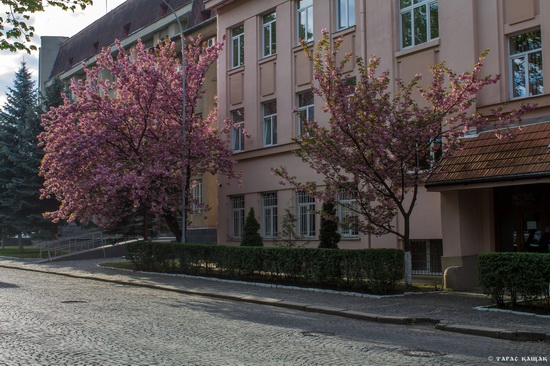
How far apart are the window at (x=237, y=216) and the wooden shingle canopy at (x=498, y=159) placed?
39.7ft

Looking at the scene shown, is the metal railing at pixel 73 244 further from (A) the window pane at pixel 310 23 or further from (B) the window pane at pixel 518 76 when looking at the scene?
(B) the window pane at pixel 518 76

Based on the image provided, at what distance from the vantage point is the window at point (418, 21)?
19.1m

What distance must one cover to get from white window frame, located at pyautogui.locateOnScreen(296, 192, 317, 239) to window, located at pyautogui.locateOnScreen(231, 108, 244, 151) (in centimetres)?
480

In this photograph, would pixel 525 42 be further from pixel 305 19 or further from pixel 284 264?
pixel 305 19

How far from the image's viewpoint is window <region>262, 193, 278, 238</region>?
25.2 metres

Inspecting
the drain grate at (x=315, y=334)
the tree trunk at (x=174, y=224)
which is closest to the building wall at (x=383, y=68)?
the tree trunk at (x=174, y=224)

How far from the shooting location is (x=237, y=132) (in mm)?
27734

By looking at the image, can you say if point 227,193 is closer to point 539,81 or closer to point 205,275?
point 205,275

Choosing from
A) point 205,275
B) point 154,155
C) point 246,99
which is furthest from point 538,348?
point 246,99

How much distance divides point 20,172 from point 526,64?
28624 millimetres

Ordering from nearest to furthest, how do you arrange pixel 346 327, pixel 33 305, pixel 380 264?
1. pixel 346 327
2. pixel 33 305
3. pixel 380 264

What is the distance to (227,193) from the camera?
2753 centimetres

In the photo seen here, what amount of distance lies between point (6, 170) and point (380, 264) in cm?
2828

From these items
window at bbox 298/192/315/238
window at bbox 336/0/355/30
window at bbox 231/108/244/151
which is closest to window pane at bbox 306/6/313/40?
window at bbox 336/0/355/30
